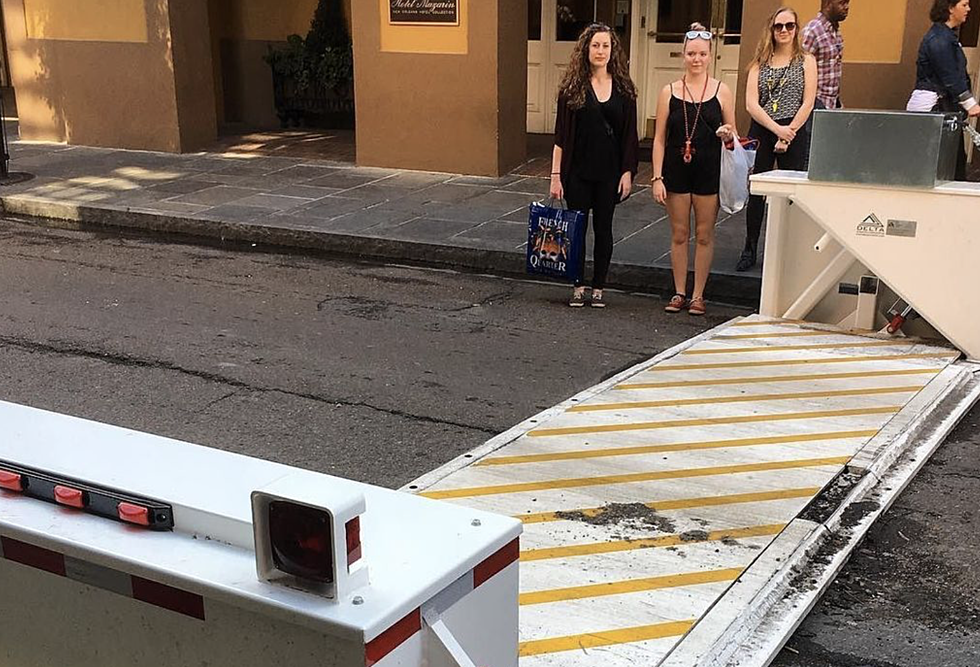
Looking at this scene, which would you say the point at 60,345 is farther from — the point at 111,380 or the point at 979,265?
the point at 979,265

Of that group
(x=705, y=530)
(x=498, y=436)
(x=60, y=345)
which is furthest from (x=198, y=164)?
(x=705, y=530)

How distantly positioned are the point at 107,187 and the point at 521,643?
10174 millimetres

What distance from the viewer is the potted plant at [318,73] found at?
15789 mm

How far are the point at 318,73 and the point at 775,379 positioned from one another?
441 inches

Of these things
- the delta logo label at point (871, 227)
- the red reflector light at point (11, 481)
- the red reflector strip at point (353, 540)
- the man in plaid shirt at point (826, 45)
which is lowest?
the delta logo label at point (871, 227)

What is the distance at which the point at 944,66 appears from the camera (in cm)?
857

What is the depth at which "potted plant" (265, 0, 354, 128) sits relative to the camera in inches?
622

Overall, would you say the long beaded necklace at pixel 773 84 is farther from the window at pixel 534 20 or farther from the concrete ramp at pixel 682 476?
the window at pixel 534 20

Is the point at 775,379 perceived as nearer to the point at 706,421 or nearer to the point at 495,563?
the point at 706,421

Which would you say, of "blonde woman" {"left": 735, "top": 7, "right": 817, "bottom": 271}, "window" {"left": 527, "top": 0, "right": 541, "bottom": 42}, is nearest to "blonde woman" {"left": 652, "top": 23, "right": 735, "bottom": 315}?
"blonde woman" {"left": 735, "top": 7, "right": 817, "bottom": 271}

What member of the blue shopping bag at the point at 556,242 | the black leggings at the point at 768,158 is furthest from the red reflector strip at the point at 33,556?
the black leggings at the point at 768,158

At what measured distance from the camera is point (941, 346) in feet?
21.9

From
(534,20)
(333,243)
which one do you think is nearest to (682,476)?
(333,243)

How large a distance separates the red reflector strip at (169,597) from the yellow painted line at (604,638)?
166 centimetres
